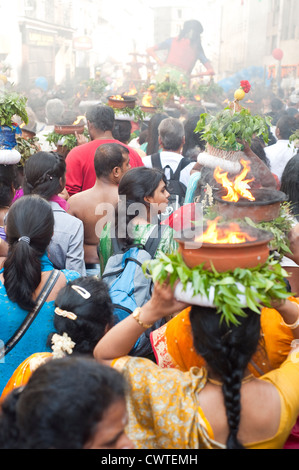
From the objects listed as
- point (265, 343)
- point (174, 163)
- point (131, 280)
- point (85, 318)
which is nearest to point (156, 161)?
point (174, 163)

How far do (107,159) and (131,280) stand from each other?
174cm

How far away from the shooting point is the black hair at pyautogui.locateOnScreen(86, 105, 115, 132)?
5844mm

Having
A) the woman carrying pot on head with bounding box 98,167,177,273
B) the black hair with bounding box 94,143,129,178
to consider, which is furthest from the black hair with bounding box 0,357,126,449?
the black hair with bounding box 94,143,129,178

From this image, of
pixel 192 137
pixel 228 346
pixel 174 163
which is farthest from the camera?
pixel 192 137

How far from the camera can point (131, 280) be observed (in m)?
3.22

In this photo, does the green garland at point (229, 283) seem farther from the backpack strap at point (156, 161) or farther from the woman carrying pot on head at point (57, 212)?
the backpack strap at point (156, 161)

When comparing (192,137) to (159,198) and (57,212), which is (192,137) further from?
(57,212)

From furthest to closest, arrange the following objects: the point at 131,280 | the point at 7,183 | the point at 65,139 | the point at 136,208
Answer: the point at 65,139 → the point at 7,183 → the point at 136,208 → the point at 131,280

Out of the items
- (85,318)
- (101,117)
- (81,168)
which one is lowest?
(85,318)

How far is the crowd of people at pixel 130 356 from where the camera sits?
159 cm

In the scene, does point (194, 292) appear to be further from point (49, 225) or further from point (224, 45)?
point (224, 45)

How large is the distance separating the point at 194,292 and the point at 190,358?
63 cm

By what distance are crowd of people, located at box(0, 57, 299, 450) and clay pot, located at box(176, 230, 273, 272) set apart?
184 millimetres

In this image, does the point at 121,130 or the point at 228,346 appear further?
the point at 121,130
